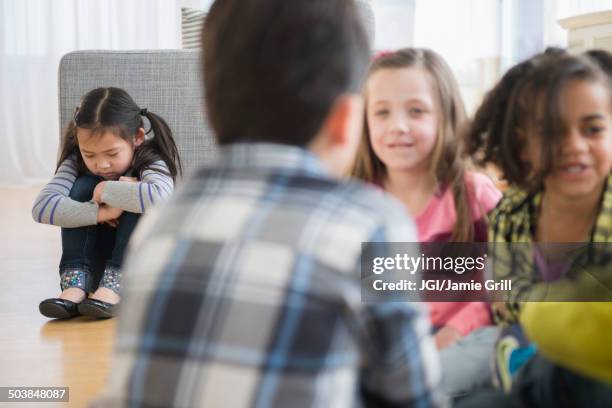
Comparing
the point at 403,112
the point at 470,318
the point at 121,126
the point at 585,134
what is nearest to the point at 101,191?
the point at 121,126

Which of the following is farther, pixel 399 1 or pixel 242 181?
pixel 399 1

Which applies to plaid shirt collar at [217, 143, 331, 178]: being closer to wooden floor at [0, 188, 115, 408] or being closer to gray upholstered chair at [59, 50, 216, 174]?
wooden floor at [0, 188, 115, 408]

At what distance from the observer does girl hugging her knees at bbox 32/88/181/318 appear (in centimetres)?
169

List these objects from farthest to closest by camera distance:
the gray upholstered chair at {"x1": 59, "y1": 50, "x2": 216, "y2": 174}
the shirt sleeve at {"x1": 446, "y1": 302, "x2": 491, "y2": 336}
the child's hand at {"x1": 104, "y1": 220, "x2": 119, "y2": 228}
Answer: the gray upholstered chair at {"x1": 59, "y1": 50, "x2": 216, "y2": 174}, the child's hand at {"x1": 104, "y1": 220, "x2": 119, "y2": 228}, the shirt sleeve at {"x1": 446, "y1": 302, "x2": 491, "y2": 336}

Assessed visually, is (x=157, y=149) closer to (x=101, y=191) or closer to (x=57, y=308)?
(x=101, y=191)

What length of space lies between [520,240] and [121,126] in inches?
40.4

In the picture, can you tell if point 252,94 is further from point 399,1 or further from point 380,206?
point 399,1

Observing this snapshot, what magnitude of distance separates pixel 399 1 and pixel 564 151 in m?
3.65

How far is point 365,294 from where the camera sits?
0.66 meters

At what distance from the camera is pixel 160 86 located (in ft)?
6.25

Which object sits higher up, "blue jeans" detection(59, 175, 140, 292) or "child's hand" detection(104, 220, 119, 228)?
"child's hand" detection(104, 220, 119, 228)

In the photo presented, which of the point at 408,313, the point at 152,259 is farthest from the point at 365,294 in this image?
the point at 152,259

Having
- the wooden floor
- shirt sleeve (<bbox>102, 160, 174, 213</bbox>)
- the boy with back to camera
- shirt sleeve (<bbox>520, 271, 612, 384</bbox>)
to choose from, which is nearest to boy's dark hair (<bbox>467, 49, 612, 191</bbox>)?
shirt sleeve (<bbox>520, 271, 612, 384</bbox>)

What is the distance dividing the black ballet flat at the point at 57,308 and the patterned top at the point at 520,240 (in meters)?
1.00
